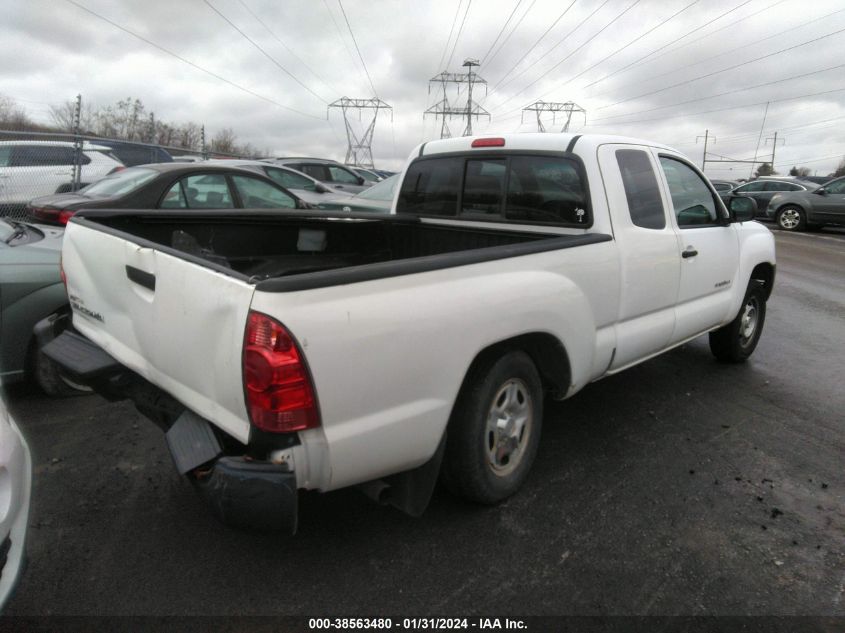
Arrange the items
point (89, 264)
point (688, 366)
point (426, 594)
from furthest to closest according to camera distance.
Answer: point (688, 366) < point (89, 264) < point (426, 594)

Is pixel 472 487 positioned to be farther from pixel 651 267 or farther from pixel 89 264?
pixel 89 264

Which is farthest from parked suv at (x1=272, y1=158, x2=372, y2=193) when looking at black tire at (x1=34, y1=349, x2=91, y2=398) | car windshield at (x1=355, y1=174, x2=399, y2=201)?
black tire at (x1=34, y1=349, x2=91, y2=398)

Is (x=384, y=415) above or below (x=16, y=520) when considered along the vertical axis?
above

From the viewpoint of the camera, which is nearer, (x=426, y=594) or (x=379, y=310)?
(x=379, y=310)

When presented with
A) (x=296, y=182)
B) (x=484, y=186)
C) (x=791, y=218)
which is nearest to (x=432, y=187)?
(x=484, y=186)

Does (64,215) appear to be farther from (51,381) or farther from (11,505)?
(11,505)

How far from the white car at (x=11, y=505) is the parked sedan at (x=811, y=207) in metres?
20.4

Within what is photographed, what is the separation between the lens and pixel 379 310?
222 cm

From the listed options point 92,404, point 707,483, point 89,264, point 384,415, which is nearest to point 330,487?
point 384,415

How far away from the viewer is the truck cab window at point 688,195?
423 centimetres

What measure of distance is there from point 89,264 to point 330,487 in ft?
5.94

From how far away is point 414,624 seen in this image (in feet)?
7.69

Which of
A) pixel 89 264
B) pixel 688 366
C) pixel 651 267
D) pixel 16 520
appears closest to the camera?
pixel 16 520

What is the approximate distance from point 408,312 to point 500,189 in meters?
2.09
